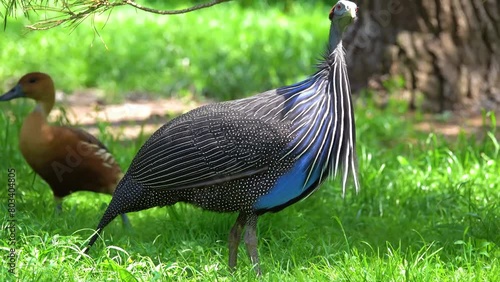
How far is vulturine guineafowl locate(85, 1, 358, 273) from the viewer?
365 centimetres

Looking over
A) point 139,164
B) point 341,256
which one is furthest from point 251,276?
point 139,164

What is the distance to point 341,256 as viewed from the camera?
3869 mm

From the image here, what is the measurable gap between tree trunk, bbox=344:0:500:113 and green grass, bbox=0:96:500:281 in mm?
826

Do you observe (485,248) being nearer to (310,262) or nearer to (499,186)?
(310,262)

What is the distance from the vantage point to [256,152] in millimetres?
3654

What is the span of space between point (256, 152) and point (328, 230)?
92 cm

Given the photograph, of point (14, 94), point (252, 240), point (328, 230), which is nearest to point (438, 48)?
point (328, 230)

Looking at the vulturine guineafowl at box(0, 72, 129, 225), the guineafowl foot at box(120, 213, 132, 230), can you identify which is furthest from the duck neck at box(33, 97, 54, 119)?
the guineafowl foot at box(120, 213, 132, 230)

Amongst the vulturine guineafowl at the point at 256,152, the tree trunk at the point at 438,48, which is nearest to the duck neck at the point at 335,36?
the vulturine guineafowl at the point at 256,152

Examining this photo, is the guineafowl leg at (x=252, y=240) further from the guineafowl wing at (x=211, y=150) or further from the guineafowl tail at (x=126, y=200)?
the guineafowl tail at (x=126, y=200)

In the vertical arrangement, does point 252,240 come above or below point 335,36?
below

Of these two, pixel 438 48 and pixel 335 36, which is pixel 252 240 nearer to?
pixel 335 36

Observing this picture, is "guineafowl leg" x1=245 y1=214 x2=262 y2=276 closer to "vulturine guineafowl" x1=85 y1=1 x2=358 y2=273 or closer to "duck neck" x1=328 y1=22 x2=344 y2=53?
"vulturine guineafowl" x1=85 y1=1 x2=358 y2=273

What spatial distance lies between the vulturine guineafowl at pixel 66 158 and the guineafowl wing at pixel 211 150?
3.11 ft
